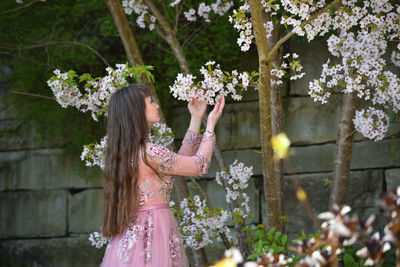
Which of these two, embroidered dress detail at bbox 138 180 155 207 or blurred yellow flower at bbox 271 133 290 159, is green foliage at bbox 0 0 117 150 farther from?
embroidered dress detail at bbox 138 180 155 207

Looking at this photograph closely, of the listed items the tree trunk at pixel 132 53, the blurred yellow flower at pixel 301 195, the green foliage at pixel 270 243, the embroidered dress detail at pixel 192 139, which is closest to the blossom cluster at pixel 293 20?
the embroidered dress detail at pixel 192 139

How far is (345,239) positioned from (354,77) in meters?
1.66

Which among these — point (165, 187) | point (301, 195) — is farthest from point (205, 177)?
point (165, 187)

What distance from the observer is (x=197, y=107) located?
8.29 feet

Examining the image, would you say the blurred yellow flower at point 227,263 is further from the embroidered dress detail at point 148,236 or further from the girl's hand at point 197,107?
the girl's hand at point 197,107

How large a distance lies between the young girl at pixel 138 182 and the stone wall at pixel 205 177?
56.9 inches

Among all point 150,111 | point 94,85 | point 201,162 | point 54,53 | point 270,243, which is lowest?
point 270,243

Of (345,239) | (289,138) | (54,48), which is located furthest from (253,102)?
(345,239)

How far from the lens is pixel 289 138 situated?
3.84 m

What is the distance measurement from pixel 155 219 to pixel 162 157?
0.89 ft

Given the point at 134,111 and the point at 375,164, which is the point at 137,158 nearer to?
the point at 134,111

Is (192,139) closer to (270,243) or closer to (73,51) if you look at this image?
(270,243)

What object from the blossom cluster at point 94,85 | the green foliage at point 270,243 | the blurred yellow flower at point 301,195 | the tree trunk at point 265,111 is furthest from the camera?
the blurred yellow flower at point 301,195

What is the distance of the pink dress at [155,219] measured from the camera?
2234mm
